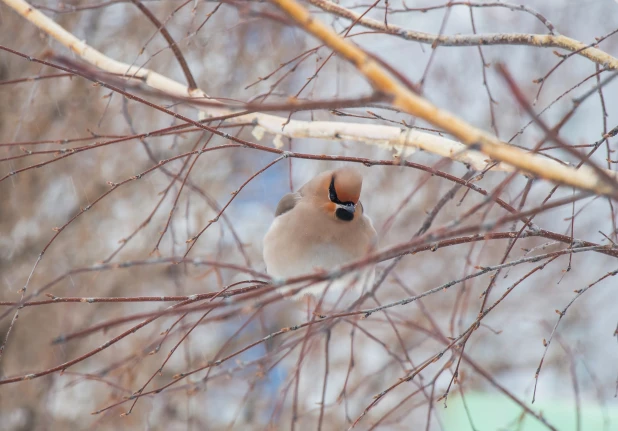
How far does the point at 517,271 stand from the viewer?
7141 mm

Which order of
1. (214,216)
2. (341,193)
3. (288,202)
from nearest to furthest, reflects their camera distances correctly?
(341,193), (288,202), (214,216)

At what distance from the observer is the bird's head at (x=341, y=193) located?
227 centimetres

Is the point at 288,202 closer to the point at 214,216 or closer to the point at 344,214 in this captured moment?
the point at 344,214

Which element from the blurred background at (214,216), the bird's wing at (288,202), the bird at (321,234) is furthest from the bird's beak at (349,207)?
the blurred background at (214,216)

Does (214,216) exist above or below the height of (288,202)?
above

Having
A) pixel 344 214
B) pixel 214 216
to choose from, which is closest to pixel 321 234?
pixel 344 214

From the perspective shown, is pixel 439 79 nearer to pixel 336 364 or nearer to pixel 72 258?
pixel 336 364

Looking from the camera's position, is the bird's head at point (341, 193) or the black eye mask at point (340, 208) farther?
the black eye mask at point (340, 208)

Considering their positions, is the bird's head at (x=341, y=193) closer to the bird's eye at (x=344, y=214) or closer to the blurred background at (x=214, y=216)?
the bird's eye at (x=344, y=214)

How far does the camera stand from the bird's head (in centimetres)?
227

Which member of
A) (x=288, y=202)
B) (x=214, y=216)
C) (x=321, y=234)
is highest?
(x=214, y=216)

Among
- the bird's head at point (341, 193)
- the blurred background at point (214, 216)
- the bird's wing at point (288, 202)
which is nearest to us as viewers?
the bird's head at point (341, 193)

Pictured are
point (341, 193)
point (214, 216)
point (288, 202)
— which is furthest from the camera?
point (214, 216)

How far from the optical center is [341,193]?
2.38 metres
